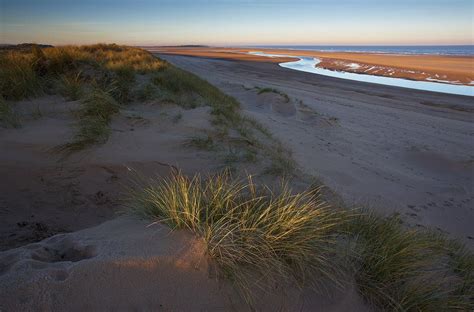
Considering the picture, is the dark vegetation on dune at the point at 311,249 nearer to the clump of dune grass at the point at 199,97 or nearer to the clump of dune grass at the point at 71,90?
the clump of dune grass at the point at 199,97

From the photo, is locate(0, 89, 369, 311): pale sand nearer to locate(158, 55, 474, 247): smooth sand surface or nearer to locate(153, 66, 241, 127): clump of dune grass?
locate(153, 66, 241, 127): clump of dune grass

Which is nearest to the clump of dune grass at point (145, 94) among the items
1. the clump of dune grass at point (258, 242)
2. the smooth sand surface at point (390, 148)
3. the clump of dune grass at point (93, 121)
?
the clump of dune grass at point (93, 121)

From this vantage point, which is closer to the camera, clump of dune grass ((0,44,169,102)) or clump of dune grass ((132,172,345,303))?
clump of dune grass ((132,172,345,303))

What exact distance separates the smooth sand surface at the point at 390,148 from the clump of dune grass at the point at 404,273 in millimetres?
1524

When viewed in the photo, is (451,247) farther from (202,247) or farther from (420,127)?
(420,127)

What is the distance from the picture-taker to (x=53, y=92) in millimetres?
6770

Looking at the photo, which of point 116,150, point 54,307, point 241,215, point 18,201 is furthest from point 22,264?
point 116,150

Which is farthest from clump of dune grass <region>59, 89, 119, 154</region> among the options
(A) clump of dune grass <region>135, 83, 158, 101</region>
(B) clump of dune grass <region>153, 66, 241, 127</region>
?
(B) clump of dune grass <region>153, 66, 241, 127</region>

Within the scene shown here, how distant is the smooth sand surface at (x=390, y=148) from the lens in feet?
18.3

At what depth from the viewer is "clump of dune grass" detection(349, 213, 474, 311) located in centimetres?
246

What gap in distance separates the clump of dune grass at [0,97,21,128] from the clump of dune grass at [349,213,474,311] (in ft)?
15.1

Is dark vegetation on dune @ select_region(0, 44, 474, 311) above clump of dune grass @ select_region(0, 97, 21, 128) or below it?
below

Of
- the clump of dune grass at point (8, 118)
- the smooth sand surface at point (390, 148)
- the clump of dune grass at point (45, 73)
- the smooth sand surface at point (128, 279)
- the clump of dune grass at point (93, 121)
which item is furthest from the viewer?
the clump of dune grass at point (45, 73)

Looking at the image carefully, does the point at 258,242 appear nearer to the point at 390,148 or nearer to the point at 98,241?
the point at 98,241
